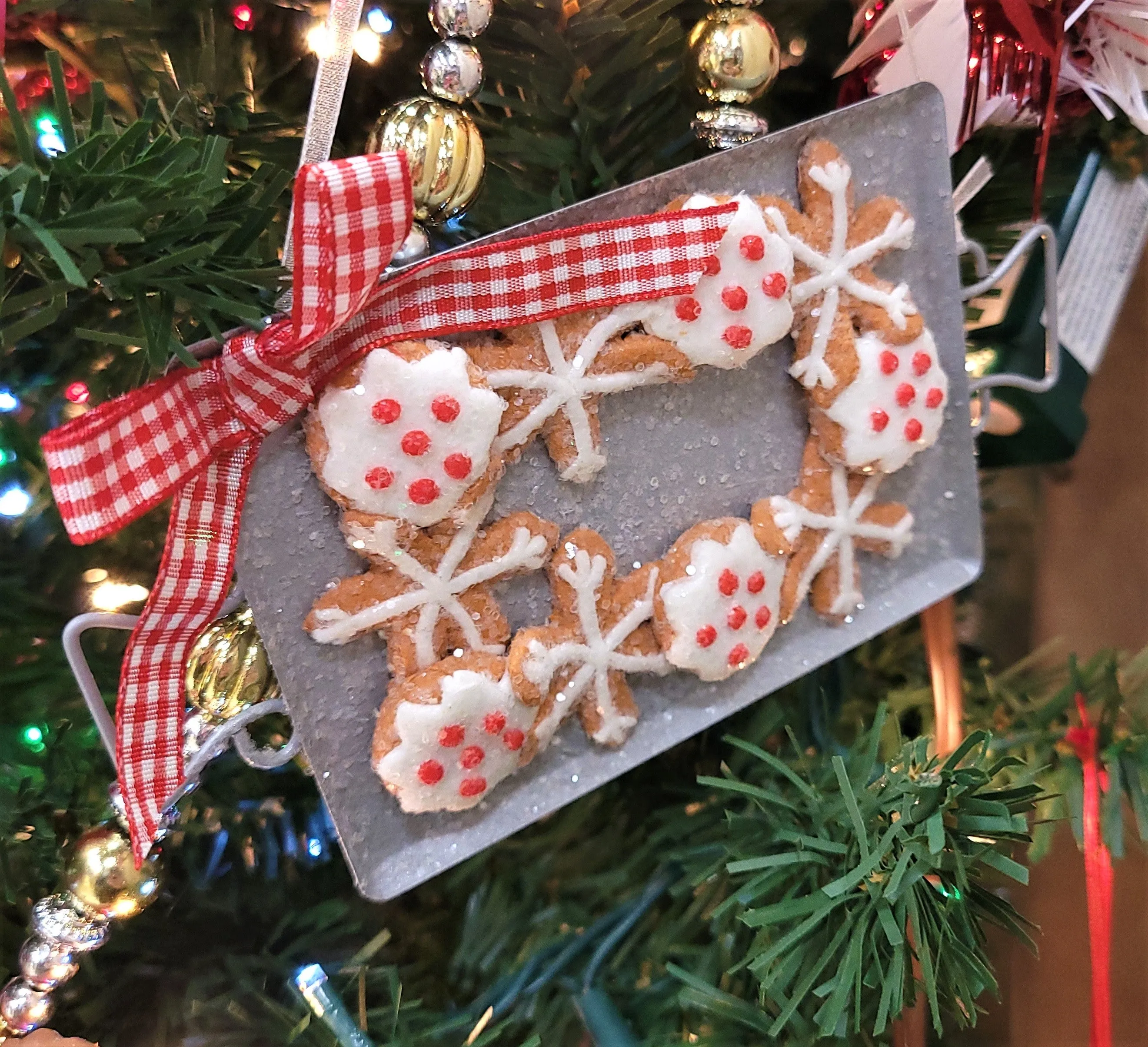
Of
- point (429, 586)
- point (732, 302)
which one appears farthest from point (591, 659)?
point (732, 302)

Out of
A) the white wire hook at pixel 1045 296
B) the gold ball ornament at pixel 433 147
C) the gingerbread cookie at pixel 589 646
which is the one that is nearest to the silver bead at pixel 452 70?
the gold ball ornament at pixel 433 147

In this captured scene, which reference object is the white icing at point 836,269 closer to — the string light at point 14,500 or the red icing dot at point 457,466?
the red icing dot at point 457,466

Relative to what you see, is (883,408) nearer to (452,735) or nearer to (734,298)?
(734,298)

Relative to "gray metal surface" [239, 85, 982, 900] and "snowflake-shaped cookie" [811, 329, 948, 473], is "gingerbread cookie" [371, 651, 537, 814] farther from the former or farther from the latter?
"snowflake-shaped cookie" [811, 329, 948, 473]

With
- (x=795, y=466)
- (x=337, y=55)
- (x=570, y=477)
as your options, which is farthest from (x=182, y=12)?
(x=795, y=466)

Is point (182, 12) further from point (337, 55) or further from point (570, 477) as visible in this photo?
point (570, 477)
